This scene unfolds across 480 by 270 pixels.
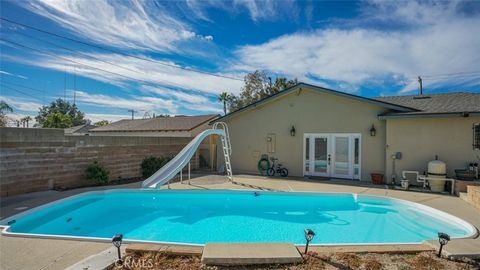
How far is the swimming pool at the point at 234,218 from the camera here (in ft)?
21.0

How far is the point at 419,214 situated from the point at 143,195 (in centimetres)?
928

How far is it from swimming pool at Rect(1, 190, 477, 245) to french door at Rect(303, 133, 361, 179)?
364 cm

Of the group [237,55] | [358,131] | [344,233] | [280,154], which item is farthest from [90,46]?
[344,233]

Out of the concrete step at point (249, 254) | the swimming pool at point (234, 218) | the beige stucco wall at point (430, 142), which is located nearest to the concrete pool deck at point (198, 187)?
the swimming pool at point (234, 218)

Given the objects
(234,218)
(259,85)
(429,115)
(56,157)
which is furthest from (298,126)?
(259,85)

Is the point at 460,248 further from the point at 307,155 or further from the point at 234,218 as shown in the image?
the point at 307,155

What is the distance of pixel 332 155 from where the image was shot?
43.5 feet

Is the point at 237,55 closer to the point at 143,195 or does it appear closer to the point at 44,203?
the point at 143,195

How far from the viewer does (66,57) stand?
18.1 meters

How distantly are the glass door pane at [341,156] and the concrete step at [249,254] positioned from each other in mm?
9647

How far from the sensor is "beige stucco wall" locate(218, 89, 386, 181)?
40.5 ft

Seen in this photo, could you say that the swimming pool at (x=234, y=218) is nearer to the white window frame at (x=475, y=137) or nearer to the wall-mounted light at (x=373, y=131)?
the wall-mounted light at (x=373, y=131)

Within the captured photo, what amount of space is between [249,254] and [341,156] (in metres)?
10.4

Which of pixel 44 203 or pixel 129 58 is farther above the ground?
pixel 129 58
